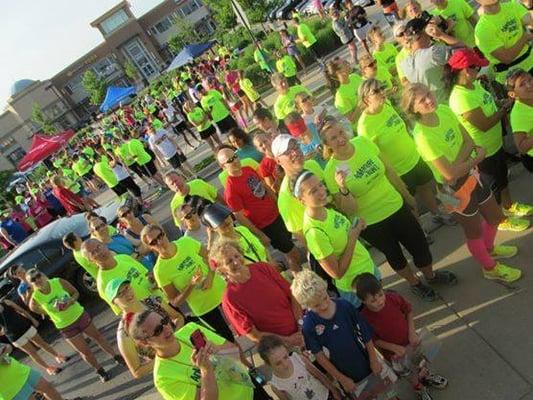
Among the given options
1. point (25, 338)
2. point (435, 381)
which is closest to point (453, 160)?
point (435, 381)

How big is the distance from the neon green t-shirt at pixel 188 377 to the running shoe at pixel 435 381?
129cm

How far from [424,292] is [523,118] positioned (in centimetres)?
168

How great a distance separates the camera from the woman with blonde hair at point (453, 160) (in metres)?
3.66

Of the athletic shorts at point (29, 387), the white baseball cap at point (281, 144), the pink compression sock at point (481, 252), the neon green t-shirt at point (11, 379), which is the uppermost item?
the white baseball cap at point (281, 144)

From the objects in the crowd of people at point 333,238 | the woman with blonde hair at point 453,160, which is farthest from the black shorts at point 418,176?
the woman with blonde hair at point 453,160

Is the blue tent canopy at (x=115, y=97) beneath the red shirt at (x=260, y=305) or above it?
above

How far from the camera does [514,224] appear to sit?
4.46 meters

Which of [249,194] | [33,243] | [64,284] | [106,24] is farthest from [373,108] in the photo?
[106,24]

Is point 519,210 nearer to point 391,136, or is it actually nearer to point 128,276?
point 391,136

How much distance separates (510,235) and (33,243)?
825 cm

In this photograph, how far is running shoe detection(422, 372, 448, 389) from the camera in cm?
342

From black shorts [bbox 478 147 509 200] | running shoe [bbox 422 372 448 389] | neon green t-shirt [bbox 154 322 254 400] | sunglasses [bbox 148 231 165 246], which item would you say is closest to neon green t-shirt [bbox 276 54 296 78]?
black shorts [bbox 478 147 509 200]

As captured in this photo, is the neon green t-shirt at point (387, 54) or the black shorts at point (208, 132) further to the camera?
the black shorts at point (208, 132)

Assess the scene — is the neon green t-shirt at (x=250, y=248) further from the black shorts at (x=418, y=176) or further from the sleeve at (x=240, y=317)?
the black shorts at (x=418, y=176)
